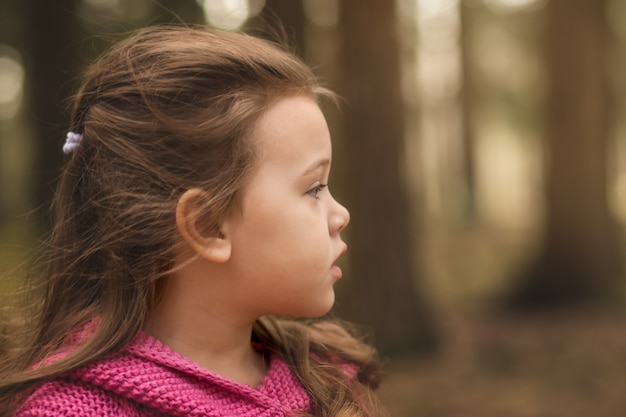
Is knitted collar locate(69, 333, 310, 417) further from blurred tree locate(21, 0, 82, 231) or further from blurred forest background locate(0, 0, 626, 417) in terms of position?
blurred tree locate(21, 0, 82, 231)

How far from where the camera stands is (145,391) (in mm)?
1762

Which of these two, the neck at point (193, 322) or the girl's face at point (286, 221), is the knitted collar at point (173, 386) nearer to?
the neck at point (193, 322)

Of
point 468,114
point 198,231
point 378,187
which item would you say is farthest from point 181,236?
point 468,114

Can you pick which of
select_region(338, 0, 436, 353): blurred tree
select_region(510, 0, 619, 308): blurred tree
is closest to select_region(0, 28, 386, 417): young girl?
select_region(338, 0, 436, 353): blurred tree

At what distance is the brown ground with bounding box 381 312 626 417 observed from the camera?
5.33 metres

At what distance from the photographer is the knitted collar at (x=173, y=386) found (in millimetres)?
1766

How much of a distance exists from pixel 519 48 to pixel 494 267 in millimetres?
10799

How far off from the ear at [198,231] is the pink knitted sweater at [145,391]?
0.24m

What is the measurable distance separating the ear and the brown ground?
3517 mm

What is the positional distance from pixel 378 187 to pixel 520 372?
175 centimetres

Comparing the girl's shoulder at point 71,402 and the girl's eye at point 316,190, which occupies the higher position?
the girl's eye at point 316,190

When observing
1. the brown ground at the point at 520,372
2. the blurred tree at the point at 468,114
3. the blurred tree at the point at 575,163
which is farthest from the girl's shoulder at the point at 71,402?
the blurred tree at the point at 468,114

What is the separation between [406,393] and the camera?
18.4ft

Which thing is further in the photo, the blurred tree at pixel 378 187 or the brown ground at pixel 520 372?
the blurred tree at pixel 378 187
